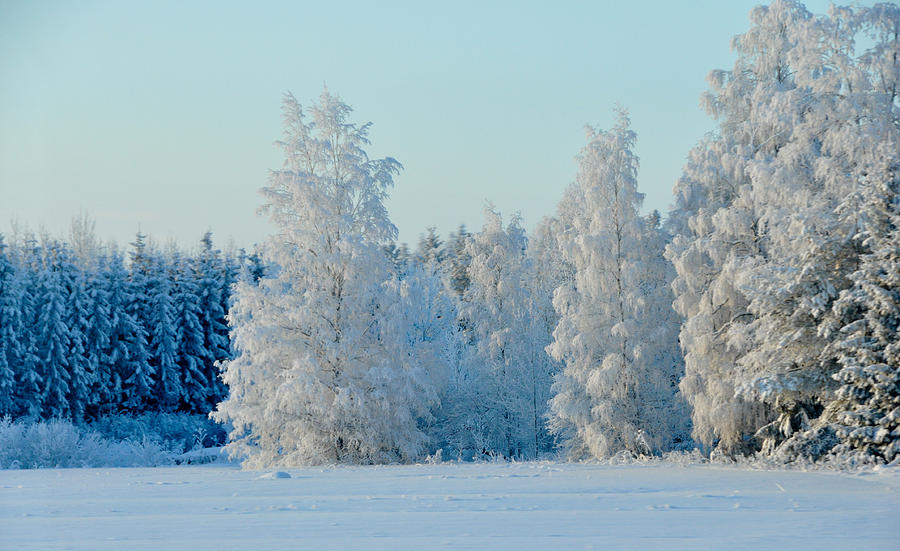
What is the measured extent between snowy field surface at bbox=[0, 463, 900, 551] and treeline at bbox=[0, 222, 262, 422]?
84.9 ft

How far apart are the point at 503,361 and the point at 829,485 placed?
19724 millimetres

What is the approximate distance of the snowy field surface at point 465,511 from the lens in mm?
8766

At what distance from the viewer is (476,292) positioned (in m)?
32.7

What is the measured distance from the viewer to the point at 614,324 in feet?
82.0

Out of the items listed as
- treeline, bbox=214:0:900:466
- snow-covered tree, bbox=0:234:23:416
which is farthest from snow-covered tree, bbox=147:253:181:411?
treeline, bbox=214:0:900:466

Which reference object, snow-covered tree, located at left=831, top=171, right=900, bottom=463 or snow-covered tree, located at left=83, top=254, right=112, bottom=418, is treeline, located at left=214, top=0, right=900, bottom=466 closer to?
snow-covered tree, located at left=831, top=171, right=900, bottom=463

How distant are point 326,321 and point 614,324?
8321 mm

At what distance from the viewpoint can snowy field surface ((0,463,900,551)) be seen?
28.8 ft

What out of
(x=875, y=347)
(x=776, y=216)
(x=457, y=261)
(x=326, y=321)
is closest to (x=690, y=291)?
(x=776, y=216)

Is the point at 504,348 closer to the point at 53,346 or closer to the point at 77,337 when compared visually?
the point at 77,337

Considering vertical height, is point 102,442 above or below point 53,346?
below

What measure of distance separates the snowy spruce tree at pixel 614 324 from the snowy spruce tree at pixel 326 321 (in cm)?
461

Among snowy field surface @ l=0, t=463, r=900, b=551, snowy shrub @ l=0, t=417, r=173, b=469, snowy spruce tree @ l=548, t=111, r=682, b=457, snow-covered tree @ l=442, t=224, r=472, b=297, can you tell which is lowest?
snowy field surface @ l=0, t=463, r=900, b=551

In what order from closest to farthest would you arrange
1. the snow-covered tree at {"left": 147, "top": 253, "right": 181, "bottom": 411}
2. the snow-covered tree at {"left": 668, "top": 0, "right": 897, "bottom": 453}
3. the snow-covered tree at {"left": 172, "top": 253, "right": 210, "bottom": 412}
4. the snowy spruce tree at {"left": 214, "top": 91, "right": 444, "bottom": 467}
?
1. the snow-covered tree at {"left": 668, "top": 0, "right": 897, "bottom": 453}
2. the snowy spruce tree at {"left": 214, "top": 91, "right": 444, "bottom": 467}
3. the snow-covered tree at {"left": 147, "top": 253, "right": 181, "bottom": 411}
4. the snow-covered tree at {"left": 172, "top": 253, "right": 210, "bottom": 412}
